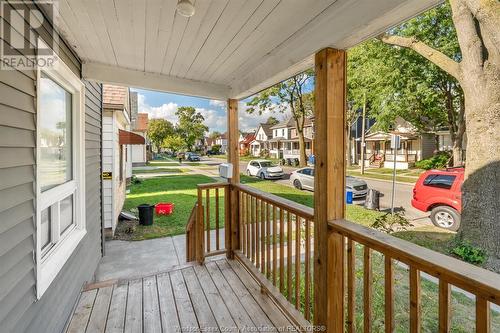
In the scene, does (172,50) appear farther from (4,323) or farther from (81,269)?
(81,269)

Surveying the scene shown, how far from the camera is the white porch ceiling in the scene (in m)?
1.46

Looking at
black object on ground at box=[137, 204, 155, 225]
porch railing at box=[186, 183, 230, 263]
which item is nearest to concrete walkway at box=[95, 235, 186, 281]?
porch railing at box=[186, 183, 230, 263]

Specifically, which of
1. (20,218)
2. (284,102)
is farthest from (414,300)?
(284,102)

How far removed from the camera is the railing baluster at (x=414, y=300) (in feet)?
3.77

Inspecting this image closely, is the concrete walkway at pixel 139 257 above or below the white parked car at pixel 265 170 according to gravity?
below

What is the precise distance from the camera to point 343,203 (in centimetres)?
166

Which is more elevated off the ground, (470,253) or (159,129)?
(159,129)

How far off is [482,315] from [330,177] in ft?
2.95

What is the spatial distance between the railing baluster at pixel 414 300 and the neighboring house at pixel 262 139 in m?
34.6

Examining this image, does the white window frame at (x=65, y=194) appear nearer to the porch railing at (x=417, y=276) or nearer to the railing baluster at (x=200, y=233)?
the railing baluster at (x=200, y=233)

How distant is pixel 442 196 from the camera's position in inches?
204

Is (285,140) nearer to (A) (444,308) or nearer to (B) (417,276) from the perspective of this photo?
(B) (417,276)

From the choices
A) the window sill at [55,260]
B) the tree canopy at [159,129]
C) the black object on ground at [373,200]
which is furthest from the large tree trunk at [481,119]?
the tree canopy at [159,129]

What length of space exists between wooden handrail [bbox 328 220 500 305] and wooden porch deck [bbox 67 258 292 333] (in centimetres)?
116
